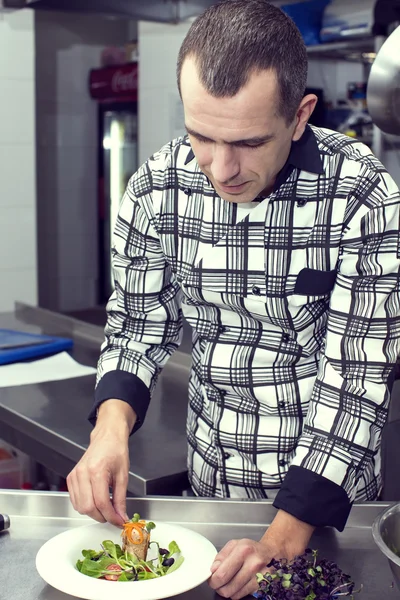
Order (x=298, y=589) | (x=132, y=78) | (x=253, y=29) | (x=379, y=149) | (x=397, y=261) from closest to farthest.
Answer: (x=298, y=589) < (x=253, y=29) < (x=397, y=261) < (x=379, y=149) < (x=132, y=78)

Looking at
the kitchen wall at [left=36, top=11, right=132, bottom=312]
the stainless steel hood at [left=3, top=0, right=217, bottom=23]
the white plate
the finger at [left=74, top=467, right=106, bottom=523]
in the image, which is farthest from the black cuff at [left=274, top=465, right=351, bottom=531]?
the kitchen wall at [left=36, top=11, right=132, bottom=312]

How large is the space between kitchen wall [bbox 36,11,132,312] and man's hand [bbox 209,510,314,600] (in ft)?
19.5

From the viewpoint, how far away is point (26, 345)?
229cm

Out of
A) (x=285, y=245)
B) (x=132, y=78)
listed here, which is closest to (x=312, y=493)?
(x=285, y=245)

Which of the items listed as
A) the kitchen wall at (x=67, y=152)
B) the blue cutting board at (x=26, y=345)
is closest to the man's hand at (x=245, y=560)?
the blue cutting board at (x=26, y=345)

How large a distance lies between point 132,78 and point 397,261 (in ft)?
16.9

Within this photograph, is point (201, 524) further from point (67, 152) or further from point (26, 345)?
point (67, 152)

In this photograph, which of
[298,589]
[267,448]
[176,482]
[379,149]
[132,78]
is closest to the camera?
[298,589]

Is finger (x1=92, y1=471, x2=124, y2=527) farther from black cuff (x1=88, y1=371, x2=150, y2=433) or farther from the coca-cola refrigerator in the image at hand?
Result: the coca-cola refrigerator

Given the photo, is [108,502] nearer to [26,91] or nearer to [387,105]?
[387,105]

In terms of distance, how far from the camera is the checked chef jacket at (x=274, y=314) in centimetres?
116

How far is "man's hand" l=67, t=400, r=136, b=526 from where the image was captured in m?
1.10

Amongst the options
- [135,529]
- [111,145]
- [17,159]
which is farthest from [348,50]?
[135,529]

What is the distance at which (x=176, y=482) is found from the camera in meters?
1.50
